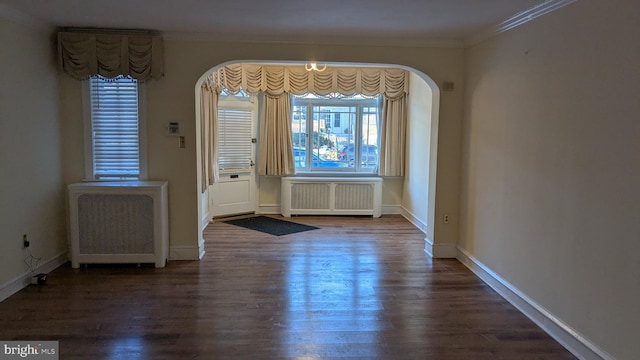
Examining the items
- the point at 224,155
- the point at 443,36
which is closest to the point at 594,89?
the point at 443,36

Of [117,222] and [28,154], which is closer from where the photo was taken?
[28,154]

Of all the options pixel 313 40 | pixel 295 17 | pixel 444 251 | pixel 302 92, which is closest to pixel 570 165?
pixel 444 251

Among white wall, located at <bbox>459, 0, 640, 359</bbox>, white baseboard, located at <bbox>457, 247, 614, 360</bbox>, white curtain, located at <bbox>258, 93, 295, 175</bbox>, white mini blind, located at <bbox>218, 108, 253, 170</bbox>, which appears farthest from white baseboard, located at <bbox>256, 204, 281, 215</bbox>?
white wall, located at <bbox>459, 0, 640, 359</bbox>

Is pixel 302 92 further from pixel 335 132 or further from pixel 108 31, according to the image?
pixel 108 31

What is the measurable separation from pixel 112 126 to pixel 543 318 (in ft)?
14.2

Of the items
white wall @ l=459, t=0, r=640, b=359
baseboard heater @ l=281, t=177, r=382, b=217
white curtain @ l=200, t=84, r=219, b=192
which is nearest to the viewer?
white wall @ l=459, t=0, r=640, b=359

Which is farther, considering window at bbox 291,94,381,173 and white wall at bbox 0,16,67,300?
window at bbox 291,94,381,173

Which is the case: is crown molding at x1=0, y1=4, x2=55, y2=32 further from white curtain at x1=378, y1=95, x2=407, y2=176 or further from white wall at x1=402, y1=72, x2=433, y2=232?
white curtain at x1=378, y1=95, x2=407, y2=176

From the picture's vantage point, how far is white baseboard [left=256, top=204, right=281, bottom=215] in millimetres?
7559

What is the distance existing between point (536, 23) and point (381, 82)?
3.82 meters

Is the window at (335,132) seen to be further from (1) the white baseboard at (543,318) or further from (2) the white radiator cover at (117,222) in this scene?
(1) the white baseboard at (543,318)

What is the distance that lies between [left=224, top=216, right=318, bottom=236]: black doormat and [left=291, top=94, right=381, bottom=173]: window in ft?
3.83

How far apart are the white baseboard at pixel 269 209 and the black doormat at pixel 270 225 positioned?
36 cm

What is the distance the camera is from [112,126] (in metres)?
4.55
